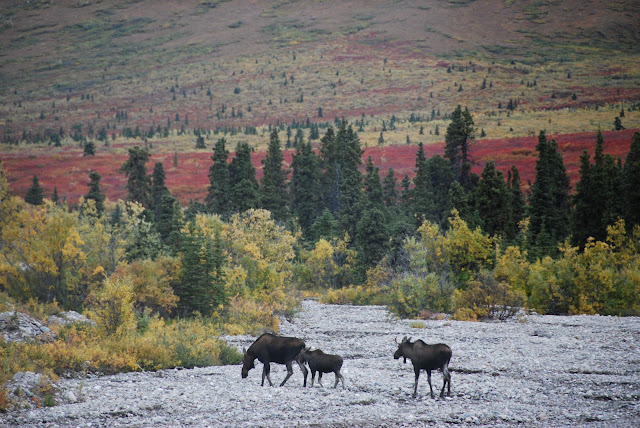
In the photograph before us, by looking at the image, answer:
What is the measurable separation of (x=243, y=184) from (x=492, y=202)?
1121 inches

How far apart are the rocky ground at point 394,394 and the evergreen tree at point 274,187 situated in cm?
4740

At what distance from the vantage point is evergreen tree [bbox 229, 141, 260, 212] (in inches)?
2672

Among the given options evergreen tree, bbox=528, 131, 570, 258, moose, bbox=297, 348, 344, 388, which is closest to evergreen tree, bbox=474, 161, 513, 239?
evergreen tree, bbox=528, 131, 570, 258

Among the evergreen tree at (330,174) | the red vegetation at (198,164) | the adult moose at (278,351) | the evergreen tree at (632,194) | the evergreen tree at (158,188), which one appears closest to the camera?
the adult moose at (278,351)

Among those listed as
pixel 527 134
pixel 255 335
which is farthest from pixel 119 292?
pixel 527 134

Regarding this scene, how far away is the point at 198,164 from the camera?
103188 mm

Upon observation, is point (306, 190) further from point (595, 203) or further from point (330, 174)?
point (595, 203)

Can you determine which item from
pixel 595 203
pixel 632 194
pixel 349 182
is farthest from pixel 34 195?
pixel 632 194

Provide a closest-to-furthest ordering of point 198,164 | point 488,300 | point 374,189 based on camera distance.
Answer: point 488,300
point 374,189
point 198,164

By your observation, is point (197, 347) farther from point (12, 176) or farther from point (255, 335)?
point (12, 176)

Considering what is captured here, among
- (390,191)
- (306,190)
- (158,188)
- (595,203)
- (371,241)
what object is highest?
(158,188)

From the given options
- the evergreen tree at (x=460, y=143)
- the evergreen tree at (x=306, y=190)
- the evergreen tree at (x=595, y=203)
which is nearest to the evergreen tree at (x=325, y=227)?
the evergreen tree at (x=306, y=190)

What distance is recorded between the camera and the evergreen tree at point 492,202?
5188cm

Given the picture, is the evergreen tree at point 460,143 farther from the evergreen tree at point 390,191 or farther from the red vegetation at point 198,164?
the red vegetation at point 198,164
